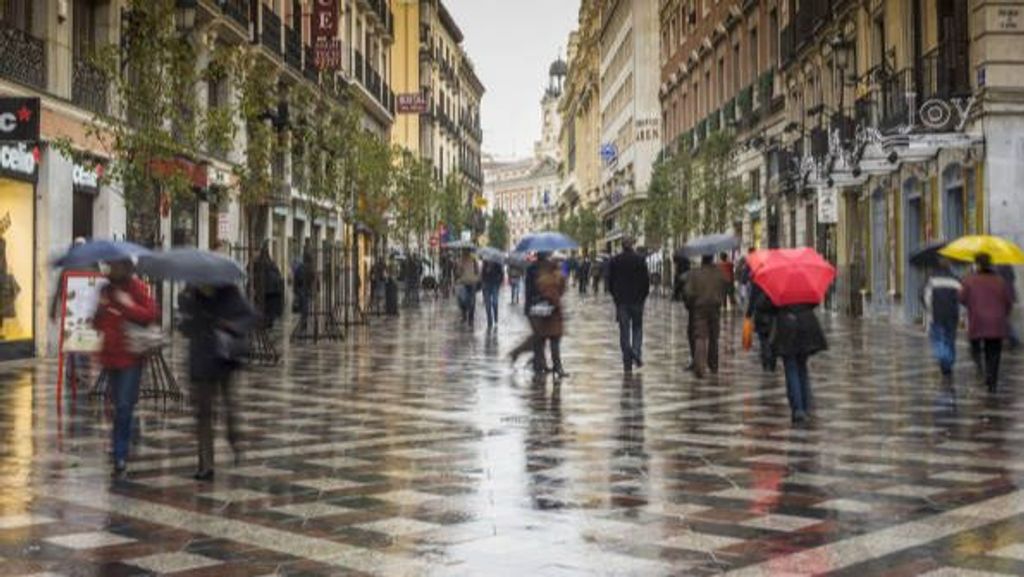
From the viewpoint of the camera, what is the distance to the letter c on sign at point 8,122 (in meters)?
18.6

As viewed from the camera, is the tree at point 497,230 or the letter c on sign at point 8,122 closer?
the letter c on sign at point 8,122

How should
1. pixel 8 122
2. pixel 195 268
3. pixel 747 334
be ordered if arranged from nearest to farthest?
pixel 195 268 < pixel 8 122 < pixel 747 334

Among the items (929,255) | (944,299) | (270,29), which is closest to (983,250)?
(929,255)

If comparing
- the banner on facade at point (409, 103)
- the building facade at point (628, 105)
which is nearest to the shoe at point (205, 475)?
the banner on facade at point (409, 103)

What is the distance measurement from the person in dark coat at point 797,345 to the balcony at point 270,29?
80.9 ft

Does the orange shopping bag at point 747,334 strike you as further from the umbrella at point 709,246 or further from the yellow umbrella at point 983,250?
the yellow umbrella at point 983,250

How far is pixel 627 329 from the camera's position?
18.4 m

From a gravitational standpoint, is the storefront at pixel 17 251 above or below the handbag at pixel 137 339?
above

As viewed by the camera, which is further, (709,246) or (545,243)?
(545,243)

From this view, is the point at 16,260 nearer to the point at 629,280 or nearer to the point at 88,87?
the point at 88,87

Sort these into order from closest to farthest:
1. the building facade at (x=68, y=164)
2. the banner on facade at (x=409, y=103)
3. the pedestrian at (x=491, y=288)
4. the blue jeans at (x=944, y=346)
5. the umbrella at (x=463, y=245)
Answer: the blue jeans at (x=944, y=346)
the building facade at (x=68, y=164)
the pedestrian at (x=491, y=288)
the umbrella at (x=463, y=245)
the banner on facade at (x=409, y=103)

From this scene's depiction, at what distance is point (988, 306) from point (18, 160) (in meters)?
14.6

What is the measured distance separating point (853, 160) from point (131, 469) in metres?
23.1

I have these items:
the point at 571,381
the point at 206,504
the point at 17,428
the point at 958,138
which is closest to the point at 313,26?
the point at 958,138
